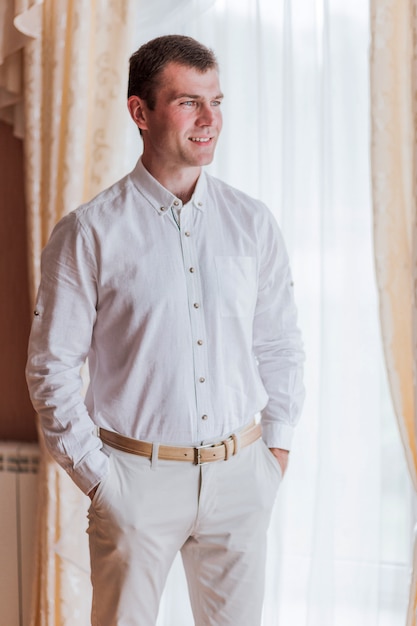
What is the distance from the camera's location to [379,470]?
2.28 m

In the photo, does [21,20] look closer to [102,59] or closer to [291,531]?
[102,59]

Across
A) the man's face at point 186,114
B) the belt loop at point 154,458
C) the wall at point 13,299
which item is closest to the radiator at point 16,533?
the wall at point 13,299

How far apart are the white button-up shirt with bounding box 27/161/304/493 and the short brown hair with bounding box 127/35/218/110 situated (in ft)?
0.56

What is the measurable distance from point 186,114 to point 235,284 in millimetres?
378

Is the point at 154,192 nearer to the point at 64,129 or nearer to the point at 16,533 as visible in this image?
the point at 64,129

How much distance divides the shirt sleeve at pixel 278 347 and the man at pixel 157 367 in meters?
0.14

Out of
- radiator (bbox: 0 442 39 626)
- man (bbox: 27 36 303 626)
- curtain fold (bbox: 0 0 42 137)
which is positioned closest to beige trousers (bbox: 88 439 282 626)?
man (bbox: 27 36 303 626)

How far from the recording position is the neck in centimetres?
177

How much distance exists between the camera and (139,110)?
1.75 metres

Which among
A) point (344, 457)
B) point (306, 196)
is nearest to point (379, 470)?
point (344, 457)

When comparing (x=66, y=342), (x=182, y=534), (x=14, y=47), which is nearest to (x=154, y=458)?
(x=182, y=534)

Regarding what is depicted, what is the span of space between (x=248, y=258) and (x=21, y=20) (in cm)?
110

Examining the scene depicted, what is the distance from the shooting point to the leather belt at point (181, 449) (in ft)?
5.50

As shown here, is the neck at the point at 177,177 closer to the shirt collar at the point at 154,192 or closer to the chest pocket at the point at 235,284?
the shirt collar at the point at 154,192
